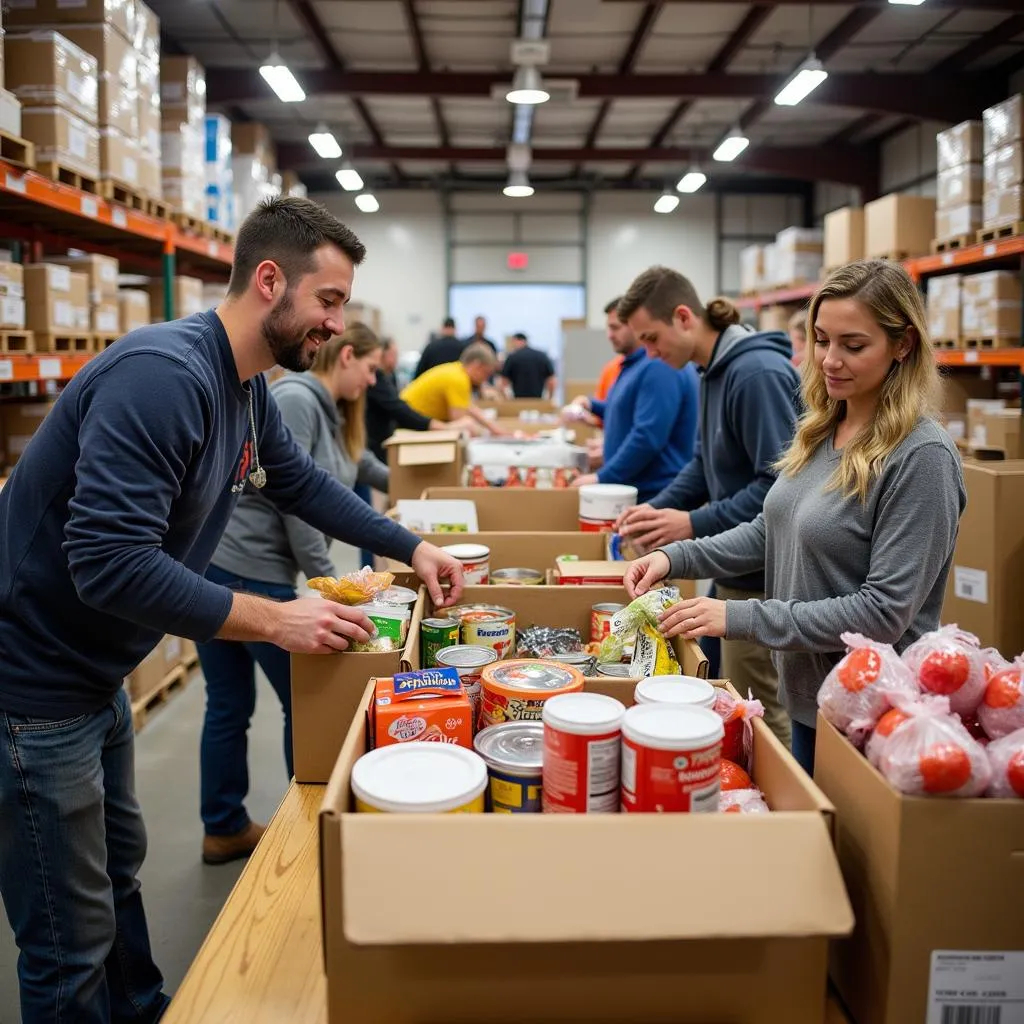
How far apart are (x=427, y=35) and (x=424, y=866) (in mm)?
9325

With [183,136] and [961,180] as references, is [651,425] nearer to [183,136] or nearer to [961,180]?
[183,136]

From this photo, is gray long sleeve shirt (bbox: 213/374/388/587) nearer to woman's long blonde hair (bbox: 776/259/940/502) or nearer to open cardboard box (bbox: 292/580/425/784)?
open cardboard box (bbox: 292/580/425/784)

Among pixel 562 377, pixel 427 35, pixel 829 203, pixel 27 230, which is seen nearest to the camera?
pixel 27 230

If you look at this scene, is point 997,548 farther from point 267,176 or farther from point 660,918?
point 267,176

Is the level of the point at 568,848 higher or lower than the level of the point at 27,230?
lower

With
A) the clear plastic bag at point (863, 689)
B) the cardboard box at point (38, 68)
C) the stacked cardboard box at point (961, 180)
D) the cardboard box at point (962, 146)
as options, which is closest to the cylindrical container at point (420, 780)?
the clear plastic bag at point (863, 689)

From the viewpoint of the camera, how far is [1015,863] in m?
1.00

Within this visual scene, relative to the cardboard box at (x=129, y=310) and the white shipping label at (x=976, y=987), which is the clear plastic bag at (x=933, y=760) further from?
the cardboard box at (x=129, y=310)

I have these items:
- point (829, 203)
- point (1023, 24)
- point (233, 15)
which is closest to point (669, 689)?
point (233, 15)

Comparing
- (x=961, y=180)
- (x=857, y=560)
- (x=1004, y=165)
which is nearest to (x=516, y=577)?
(x=857, y=560)

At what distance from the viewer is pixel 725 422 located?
2.91 metres

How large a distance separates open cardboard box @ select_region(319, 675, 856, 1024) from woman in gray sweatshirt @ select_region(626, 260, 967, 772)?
2.11 feet

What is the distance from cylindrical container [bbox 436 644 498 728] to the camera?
5.21ft

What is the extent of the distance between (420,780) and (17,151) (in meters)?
3.30
